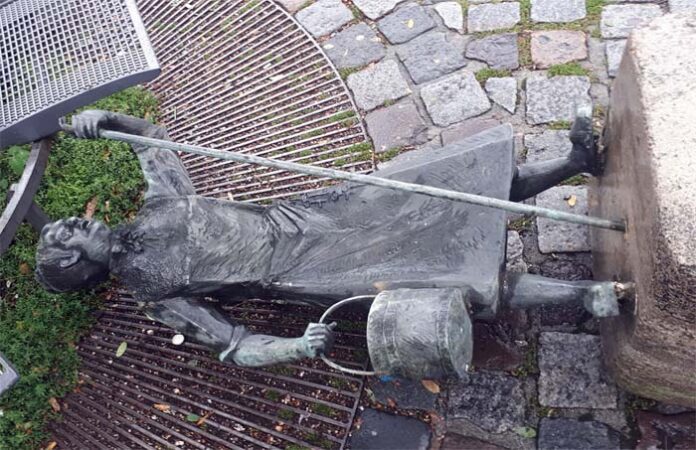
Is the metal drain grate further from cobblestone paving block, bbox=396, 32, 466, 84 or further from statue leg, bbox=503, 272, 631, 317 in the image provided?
statue leg, bbox=503, 272, 631, 317

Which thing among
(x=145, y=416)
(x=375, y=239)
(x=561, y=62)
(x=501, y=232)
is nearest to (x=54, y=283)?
(x=145, y=416)

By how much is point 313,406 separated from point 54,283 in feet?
4.57

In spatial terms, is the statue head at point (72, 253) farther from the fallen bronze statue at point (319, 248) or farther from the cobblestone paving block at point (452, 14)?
the cobblestone paving block at point (452, 14)

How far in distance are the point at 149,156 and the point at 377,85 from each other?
67.4 inches

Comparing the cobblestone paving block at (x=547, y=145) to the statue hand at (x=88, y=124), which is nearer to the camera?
the statue hand at (x=88, y=124)

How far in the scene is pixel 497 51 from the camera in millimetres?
4598

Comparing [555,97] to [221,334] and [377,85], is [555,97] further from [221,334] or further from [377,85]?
[221,334]

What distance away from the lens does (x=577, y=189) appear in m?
4.02

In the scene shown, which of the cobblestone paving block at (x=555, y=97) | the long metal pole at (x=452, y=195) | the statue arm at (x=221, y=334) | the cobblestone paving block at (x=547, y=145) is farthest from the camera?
the cobblestone paving block at (x=555, y=97)

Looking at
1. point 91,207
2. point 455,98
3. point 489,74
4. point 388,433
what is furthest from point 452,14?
point 388,433

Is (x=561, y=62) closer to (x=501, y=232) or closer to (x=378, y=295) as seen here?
(x=501, y=232)

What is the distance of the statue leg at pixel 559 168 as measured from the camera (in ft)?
10.7

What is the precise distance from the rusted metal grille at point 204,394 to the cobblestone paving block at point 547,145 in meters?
1.38

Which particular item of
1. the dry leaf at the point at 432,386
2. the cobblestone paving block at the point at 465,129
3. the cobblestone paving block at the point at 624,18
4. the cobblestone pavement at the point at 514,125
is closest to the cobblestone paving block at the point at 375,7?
the cobblestone pavement at the point at 514,125
